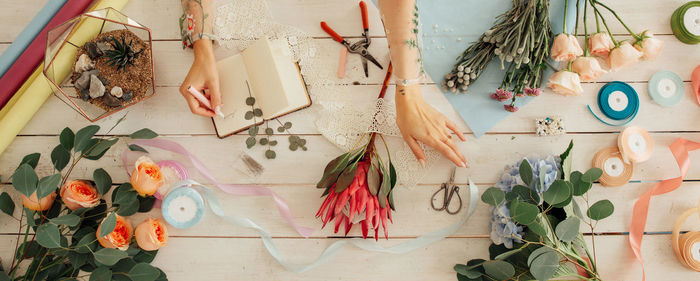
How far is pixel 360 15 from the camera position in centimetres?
128

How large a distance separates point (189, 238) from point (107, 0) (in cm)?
78

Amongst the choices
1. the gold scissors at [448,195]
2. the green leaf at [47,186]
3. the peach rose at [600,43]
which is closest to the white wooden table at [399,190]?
the gold scissors at [448,195]

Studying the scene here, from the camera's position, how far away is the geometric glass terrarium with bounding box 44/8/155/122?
116 centimetres

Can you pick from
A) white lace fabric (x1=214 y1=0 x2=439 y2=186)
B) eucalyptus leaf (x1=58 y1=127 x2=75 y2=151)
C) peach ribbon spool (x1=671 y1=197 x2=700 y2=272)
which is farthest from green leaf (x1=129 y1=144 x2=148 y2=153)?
peach ribbon spool (x1=671 y1=197 x2=700 y2=272)

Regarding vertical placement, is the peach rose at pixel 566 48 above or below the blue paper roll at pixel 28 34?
above

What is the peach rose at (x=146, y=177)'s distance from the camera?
3.69ft

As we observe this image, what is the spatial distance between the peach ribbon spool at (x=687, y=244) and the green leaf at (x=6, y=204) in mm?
1927

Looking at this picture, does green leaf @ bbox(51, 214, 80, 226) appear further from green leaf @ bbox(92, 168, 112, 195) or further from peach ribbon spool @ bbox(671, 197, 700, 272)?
peach ribbon spool @ bbox(671, 197, 700, 272)

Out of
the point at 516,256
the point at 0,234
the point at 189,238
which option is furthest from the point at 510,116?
the point at 0,234

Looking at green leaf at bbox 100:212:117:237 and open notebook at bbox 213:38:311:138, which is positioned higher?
open notebook at bbox 213:38:311:138

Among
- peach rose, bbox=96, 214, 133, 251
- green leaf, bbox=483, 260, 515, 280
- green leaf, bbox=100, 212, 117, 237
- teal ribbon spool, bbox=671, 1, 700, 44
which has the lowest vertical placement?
peach rose, bbox=96, 214, 133, 251

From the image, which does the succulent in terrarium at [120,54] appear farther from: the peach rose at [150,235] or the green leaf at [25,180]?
the peach rose at [150,235]

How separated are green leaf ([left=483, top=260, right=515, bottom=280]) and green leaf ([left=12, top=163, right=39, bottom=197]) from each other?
3.88 feet

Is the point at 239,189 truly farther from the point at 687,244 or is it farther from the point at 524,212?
the point at 687,244
